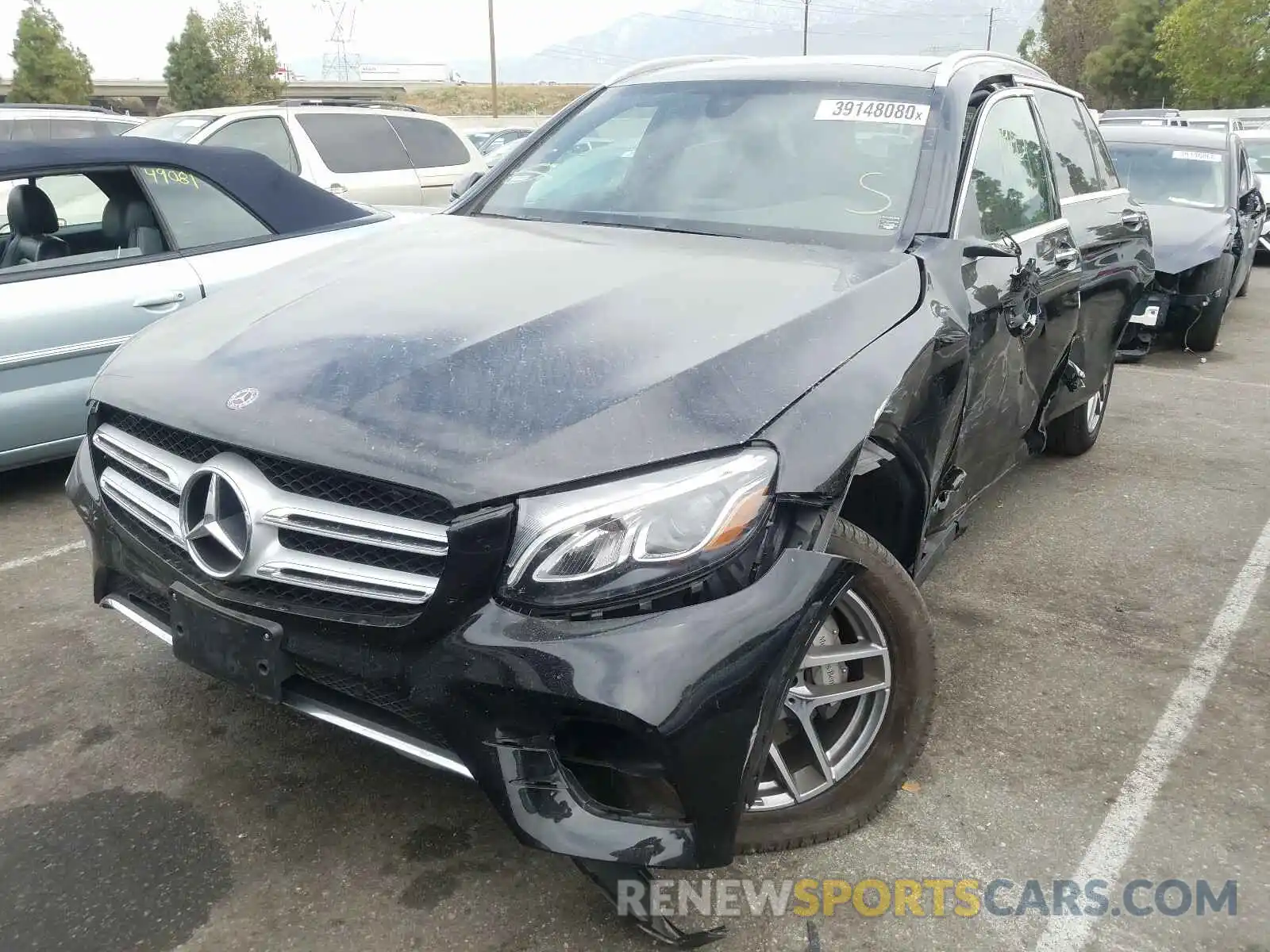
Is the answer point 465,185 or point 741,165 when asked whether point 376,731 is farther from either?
point 465,185

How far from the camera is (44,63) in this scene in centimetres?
4488

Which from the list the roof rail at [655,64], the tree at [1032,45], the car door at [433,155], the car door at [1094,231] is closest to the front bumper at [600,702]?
the roof rail at [655,64]

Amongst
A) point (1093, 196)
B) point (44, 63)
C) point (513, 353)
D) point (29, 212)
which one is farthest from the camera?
point (44, 63)

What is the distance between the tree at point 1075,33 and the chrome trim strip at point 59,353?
200 feet

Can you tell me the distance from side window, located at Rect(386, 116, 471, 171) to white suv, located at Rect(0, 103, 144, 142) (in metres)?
2.49

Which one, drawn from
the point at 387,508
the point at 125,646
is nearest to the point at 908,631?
the point at 387,508

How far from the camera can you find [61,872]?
245 centimetres

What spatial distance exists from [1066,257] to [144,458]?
10.2 feet

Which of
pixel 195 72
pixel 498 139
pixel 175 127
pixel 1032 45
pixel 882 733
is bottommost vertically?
pixel 882 733

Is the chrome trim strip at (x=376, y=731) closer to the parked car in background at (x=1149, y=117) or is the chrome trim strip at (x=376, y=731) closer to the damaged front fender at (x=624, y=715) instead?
the damaged front fender at (x=624, y=715)

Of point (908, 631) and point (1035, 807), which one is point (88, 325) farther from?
point (1035, 807)

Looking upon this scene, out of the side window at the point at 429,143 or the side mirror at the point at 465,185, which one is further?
the side window at the point at 429,143

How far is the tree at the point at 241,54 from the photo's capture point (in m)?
46.8
